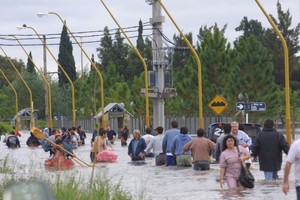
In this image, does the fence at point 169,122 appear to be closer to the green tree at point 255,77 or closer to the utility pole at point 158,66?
the green tree at point 255,77

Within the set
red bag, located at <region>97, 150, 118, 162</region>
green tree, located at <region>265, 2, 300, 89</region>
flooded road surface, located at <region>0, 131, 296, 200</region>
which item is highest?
green tree, located at <region>265, 2, 300, 89</region>

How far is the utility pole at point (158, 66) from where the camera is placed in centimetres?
4438

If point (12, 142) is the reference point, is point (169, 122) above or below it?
above

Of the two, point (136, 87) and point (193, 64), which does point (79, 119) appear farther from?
point (193, 64)

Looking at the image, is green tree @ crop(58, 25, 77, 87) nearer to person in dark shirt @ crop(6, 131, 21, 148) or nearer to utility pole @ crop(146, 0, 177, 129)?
person in dark shirt @ crop(6, 131, 21, 148)

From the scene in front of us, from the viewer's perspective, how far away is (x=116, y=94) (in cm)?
9625

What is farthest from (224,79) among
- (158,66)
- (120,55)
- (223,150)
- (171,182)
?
(120,55)

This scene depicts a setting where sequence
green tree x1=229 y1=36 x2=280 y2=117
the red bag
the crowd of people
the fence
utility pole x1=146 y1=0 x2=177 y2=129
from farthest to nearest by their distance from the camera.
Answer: the fence → green tree x1=229 y1=36 x2=280 y2=117 → utility pole x1=146 y1=0 x2=177 y2=129 → the red bag → the crowd of people

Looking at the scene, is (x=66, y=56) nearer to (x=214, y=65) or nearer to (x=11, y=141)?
(x=214, y=65)

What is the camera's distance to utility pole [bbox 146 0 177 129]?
146ft

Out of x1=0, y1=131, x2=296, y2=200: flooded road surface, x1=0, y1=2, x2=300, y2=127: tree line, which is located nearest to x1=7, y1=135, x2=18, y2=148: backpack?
x1=0, y1=2, x2=300, y2=127: tree line

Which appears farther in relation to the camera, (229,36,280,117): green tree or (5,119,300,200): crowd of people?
(229,36,280,117): green tree

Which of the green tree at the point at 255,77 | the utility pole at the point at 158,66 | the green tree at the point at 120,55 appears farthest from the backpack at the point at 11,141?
the green tree at the point at 120,55

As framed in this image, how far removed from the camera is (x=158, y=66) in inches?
1791
